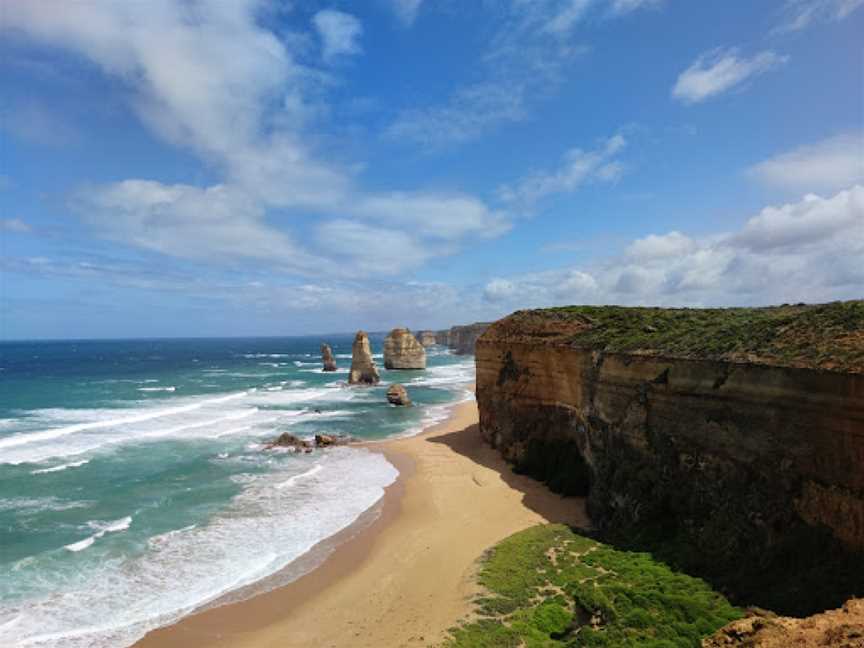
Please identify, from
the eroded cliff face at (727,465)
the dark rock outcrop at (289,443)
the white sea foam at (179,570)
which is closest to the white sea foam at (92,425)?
the dark rock outcrop at (289,443)

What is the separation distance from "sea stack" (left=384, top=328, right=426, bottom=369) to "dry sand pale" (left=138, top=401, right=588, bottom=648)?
6378 cm

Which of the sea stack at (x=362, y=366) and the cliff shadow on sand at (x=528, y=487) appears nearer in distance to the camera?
the cliff shadow on sand at (x=528, y=487)

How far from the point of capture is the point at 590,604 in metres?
12.8

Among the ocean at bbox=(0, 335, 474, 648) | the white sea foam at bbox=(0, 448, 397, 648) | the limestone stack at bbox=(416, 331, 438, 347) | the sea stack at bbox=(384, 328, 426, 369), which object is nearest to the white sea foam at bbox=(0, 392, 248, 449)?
the ocean at bbox=(0, 335, 474, 648)

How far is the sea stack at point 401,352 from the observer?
9075 centimetres

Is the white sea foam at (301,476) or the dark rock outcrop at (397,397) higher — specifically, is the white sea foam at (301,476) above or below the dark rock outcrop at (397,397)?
below

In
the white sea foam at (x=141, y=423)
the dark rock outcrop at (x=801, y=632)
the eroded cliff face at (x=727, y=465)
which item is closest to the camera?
the dark rock outcrop at (x=801, y=632)

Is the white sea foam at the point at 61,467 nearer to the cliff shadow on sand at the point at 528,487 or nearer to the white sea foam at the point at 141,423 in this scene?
the white sea foam at the point at 141,423

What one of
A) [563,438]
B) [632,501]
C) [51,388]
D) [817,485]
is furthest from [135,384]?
[817,485]

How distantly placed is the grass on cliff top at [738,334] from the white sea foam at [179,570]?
12614mm

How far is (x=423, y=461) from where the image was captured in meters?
29.9

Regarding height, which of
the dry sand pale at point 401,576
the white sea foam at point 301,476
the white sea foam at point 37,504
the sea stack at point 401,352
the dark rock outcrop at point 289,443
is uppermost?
the sea stack at point 401,352

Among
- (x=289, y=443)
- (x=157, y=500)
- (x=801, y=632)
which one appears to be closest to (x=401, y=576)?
(x=801, y=632)

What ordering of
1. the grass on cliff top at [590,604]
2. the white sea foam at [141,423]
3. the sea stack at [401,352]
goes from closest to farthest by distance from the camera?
the grass on cliff top at [590,604]
the white sea foam at [141,423]
the sea stack at [401,352]
